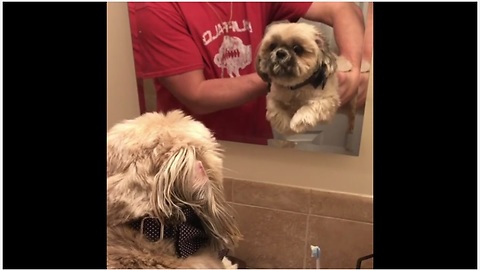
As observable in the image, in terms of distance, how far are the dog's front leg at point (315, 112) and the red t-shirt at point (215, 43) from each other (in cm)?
13

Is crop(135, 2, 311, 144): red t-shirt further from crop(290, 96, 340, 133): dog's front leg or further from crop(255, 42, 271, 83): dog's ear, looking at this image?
crop(290, 96, 340, 133): dog's front leg

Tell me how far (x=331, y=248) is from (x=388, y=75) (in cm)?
126

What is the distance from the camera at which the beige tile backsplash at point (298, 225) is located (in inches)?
66.1

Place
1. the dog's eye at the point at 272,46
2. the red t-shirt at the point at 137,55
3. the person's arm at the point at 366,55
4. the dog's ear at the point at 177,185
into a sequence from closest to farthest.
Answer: the dog's ear at the point at 177,185, the person's arm at the point at 366,55, the dog's eye at the point at 272,46, the red t-shirt at the point at 137,55

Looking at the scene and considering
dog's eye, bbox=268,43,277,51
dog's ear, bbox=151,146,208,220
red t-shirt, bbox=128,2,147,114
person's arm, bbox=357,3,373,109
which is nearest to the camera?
dog's ear, bbox=151,146,208,220

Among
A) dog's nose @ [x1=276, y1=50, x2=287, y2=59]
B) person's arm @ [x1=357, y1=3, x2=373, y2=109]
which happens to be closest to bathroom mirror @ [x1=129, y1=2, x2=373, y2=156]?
person's arm @ [x1=357, y1=3, x2=373, y2=109]

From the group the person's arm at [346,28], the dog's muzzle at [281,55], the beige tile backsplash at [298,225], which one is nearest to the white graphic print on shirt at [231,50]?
the dog's muzzle at [281,55]

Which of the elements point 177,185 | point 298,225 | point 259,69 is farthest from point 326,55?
point 177,185

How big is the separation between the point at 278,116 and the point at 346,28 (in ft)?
1.24

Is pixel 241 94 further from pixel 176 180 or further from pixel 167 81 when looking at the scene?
pixel 176 180

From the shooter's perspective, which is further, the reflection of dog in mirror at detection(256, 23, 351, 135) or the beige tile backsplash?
the beige tile backsplash

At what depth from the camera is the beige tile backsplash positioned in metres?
1.68

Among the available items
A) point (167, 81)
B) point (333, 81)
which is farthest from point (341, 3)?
point (167, 81)

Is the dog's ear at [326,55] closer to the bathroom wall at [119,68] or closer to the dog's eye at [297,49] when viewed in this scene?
the dog's eye at [297,49]
